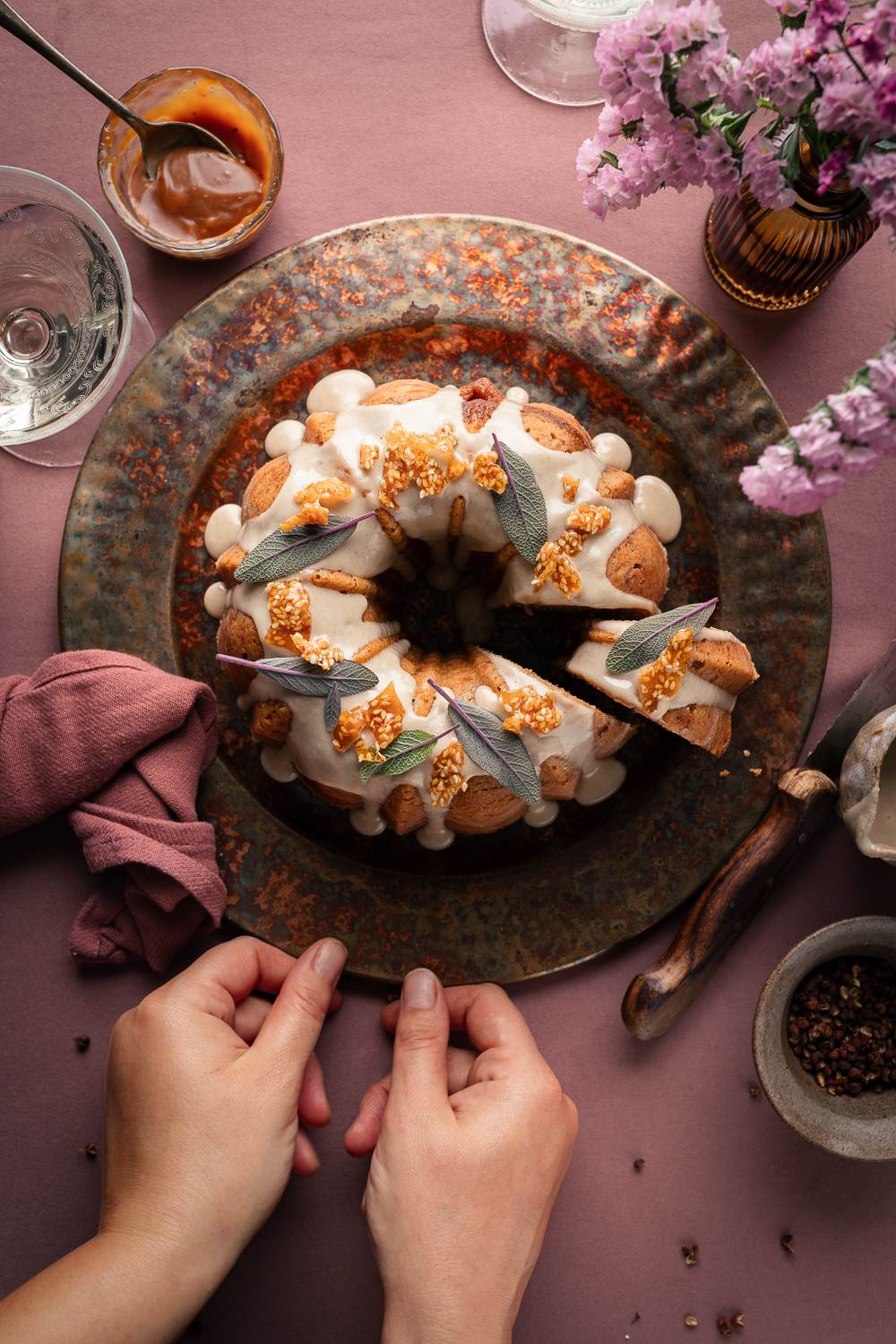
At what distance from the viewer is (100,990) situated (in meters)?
2.29

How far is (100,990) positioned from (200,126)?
197 cm

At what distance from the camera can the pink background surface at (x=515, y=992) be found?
7.47 ft

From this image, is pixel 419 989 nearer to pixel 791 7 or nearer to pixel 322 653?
pixel 322 653

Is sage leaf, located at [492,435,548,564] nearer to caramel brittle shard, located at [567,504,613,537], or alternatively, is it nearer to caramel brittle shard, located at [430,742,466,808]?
caramel brittle shard, located at [567,504,613,537]

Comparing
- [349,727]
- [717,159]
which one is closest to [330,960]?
[349,727]

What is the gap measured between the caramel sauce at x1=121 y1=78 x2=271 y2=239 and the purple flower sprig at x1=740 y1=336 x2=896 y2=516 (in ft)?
4.54

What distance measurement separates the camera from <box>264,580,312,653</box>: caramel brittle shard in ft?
6.47

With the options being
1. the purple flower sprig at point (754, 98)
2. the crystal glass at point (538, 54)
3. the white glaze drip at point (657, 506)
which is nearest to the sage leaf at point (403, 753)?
the white glaze drip at point (657, 506)

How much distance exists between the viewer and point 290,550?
199 cm

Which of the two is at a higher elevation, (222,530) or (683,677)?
(222,530)

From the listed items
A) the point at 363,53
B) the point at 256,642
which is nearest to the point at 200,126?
the point at 363,53

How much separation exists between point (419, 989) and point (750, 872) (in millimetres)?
751

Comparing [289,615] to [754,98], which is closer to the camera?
[754,98]

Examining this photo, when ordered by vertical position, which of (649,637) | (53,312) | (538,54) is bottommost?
(649,637)
